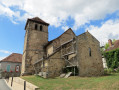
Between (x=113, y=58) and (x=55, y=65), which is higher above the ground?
(x=113, y=58)

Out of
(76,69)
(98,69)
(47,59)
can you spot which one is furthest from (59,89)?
(98,69)

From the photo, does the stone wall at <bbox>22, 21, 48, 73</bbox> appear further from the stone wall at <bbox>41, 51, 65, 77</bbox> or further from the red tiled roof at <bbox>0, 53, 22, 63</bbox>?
the red tiled roof at <bbox>0, 53, 22, 63</bbox>

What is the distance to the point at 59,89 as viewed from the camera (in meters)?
6.84

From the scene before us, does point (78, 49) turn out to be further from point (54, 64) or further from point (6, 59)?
point (6, 59)

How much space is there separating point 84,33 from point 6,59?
26636mm

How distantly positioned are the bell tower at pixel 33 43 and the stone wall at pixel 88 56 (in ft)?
32.1

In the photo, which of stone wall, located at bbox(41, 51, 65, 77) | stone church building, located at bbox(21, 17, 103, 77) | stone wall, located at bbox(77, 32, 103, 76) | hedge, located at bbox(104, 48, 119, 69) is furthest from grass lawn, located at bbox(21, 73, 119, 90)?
hedge, located at bbox(104, 48, 119, 69)

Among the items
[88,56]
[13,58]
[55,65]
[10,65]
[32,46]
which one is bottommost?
[10,65]

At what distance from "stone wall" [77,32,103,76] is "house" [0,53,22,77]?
24129 mm

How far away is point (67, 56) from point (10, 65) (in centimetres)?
2217

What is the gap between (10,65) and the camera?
96.9 feet

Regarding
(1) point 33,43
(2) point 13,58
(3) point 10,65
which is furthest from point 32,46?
(2) point 13,58

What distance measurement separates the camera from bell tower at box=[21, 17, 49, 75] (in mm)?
18939

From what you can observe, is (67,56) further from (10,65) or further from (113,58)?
(10,65)
